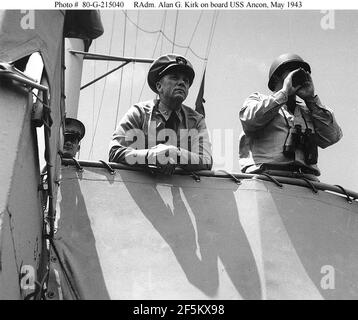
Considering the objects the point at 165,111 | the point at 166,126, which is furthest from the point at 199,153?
the point at 165,111

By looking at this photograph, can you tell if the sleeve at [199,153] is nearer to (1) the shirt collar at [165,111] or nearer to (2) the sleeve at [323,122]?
(1) the shirt collar at [165,111]

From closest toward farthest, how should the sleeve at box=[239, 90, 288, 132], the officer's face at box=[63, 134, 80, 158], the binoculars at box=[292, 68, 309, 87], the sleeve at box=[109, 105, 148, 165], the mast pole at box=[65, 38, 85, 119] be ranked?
the sleeve at box=[109, 105, 148, 165]
the sleeve at box=[239, 90, 288, 132]
the binoculars at box=[292, 68, 309, 87]
the officer's face at box=[63, 134, 80, 158]
the mast pole at box=[65, 38, 85, 119]

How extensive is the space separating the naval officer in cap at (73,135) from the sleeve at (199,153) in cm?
287

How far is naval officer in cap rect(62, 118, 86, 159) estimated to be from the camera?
22.1ft

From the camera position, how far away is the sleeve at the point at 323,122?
4320 mm

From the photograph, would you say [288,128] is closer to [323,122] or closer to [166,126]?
[323,122]

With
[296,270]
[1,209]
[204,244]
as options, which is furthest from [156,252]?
[1,209]

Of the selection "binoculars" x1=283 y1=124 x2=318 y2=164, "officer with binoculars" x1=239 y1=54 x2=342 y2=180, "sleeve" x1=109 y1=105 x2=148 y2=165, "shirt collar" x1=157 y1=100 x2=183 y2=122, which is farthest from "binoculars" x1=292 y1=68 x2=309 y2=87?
"sleeve" x1=109 y1=105 x2=148 y2=165

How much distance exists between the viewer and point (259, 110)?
412 centimetres

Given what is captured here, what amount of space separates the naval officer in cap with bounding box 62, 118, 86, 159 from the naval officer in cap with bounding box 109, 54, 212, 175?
2.66 metres

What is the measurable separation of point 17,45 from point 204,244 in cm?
149

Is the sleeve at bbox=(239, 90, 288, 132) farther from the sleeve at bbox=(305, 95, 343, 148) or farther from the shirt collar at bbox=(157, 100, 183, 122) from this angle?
the shirt collar at bbox=(157, 100, 183, 122)

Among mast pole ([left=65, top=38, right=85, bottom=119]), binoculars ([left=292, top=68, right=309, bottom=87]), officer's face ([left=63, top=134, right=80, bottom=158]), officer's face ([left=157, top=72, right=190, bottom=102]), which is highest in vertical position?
mast pole ([left=65, top=38, right=85, bottom=119])

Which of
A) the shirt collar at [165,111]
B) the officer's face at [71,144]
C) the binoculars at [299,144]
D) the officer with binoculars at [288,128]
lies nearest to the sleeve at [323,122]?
the officer with binoculars at [288,128]
